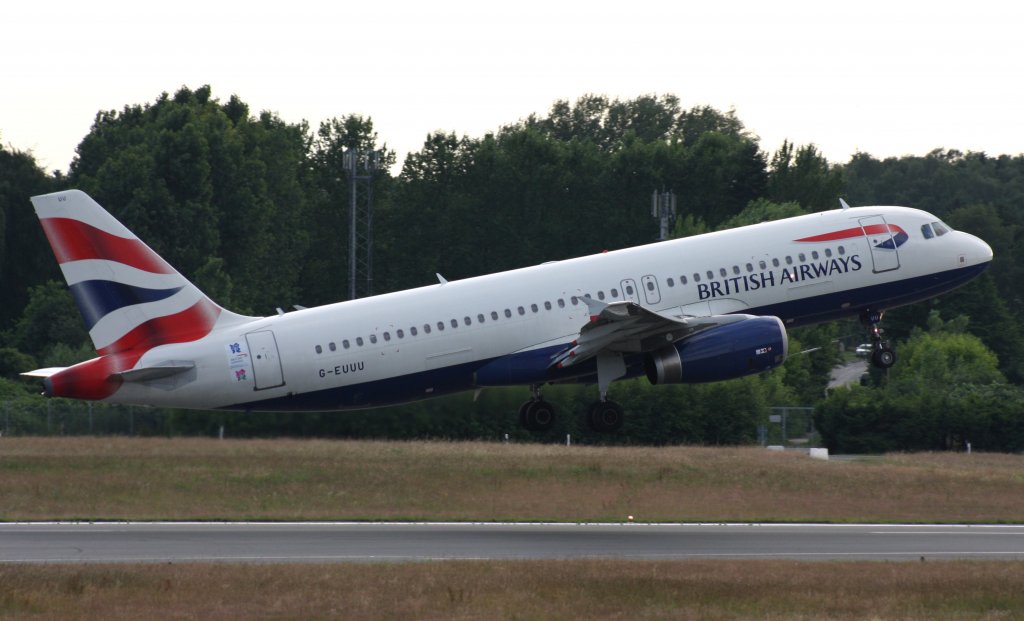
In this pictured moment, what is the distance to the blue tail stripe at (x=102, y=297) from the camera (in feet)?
156

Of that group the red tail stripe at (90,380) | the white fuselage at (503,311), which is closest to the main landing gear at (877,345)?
the white fuselage at (503,311)

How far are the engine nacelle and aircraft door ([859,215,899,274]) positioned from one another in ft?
15.2

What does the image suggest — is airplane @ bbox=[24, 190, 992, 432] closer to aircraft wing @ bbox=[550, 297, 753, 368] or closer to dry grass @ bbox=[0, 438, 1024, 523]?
aircraft wing @ bbox=[550, 297, 753, 368]

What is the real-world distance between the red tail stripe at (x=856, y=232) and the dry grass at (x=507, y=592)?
11.6 metres

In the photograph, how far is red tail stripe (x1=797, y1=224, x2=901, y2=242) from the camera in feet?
165

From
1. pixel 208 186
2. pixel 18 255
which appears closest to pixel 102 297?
pixel 208 186

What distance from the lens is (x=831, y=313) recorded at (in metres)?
51.2

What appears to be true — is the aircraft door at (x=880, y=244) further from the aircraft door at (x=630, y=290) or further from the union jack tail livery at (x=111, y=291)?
the union jack tail livery at (x=111, y=291)

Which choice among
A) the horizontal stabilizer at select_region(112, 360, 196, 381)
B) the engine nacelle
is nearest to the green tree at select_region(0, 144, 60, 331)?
the horizontal stabilizer at select_region(112, 360, 196, 381)

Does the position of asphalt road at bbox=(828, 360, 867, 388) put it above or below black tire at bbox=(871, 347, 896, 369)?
above

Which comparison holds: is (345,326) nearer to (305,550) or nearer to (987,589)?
(305,550)

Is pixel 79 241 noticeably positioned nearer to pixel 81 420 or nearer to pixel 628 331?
pixel 628 331

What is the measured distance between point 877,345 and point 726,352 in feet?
22.7

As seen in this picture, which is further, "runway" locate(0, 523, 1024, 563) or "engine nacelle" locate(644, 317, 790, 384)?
"engine nacelle" locate(644, 317, 790, 384)
